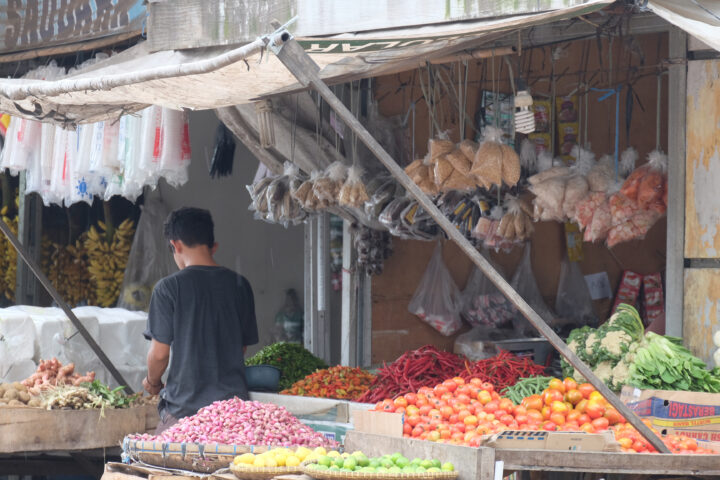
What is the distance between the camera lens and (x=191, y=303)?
5266mm

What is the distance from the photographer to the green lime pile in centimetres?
373

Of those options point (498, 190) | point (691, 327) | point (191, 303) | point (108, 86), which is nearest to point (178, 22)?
point (108, 86)

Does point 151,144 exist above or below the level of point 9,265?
above

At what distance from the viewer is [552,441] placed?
371 centimetres

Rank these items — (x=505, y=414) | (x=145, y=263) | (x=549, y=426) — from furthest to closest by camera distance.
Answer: (x=145, y=263) < (x=505, y=414) < (x=549, y=426)

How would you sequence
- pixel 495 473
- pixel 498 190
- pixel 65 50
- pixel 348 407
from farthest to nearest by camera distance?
pixel 65 50 < pixel 498 190 < pixel 348 407 < pixel 495 473

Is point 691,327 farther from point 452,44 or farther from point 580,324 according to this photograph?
point 580,324

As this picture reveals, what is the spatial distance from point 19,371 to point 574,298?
4.09 meters

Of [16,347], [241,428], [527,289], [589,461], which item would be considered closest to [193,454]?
[241,428]

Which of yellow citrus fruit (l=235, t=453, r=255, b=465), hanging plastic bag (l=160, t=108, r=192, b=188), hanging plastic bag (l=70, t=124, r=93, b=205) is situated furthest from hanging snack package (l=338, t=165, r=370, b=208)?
yellow citrus fruit (l=235, t=453, r=255, b=465)

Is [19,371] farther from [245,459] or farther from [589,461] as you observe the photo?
[589,461]

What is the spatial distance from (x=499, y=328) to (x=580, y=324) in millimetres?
622

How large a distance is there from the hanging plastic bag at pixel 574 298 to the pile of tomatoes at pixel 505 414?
2948 mm

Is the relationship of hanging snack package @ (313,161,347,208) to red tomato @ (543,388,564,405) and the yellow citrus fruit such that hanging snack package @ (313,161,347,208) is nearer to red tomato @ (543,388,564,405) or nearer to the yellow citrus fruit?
red tomato @ (543,388,564,405)
